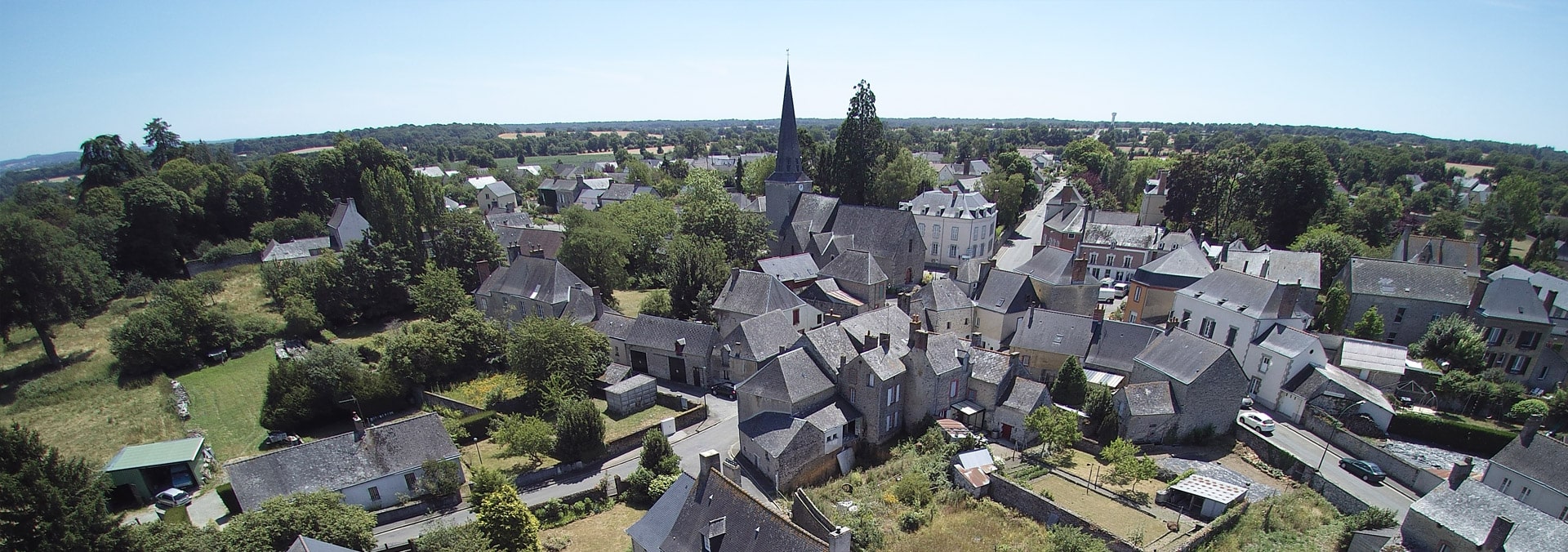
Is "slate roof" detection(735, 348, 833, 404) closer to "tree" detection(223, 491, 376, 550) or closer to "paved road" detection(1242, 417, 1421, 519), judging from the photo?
"tree" detection(223, 491, 376, 550)

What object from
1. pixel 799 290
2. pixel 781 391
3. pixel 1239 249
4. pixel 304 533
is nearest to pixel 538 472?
pixel 304 533

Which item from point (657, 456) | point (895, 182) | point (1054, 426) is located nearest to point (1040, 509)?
point (1054, 426)

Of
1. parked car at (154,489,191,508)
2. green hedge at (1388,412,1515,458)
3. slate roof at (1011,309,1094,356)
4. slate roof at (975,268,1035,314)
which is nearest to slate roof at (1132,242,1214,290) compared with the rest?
slate roof at (975,268,1035,314)

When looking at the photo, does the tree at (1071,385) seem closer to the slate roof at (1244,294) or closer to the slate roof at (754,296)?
the slate roof at (1244,294)

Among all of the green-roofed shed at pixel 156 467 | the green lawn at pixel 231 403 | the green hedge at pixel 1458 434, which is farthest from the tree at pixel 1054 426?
the green-roofed shed at pixel 156 467

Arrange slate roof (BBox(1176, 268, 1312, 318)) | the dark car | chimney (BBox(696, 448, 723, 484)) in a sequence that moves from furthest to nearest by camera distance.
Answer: slate roof (BBox(1176, 268, 1312, 318)) → the dark car → chimney (BBox(696, 448, 723, 484))
